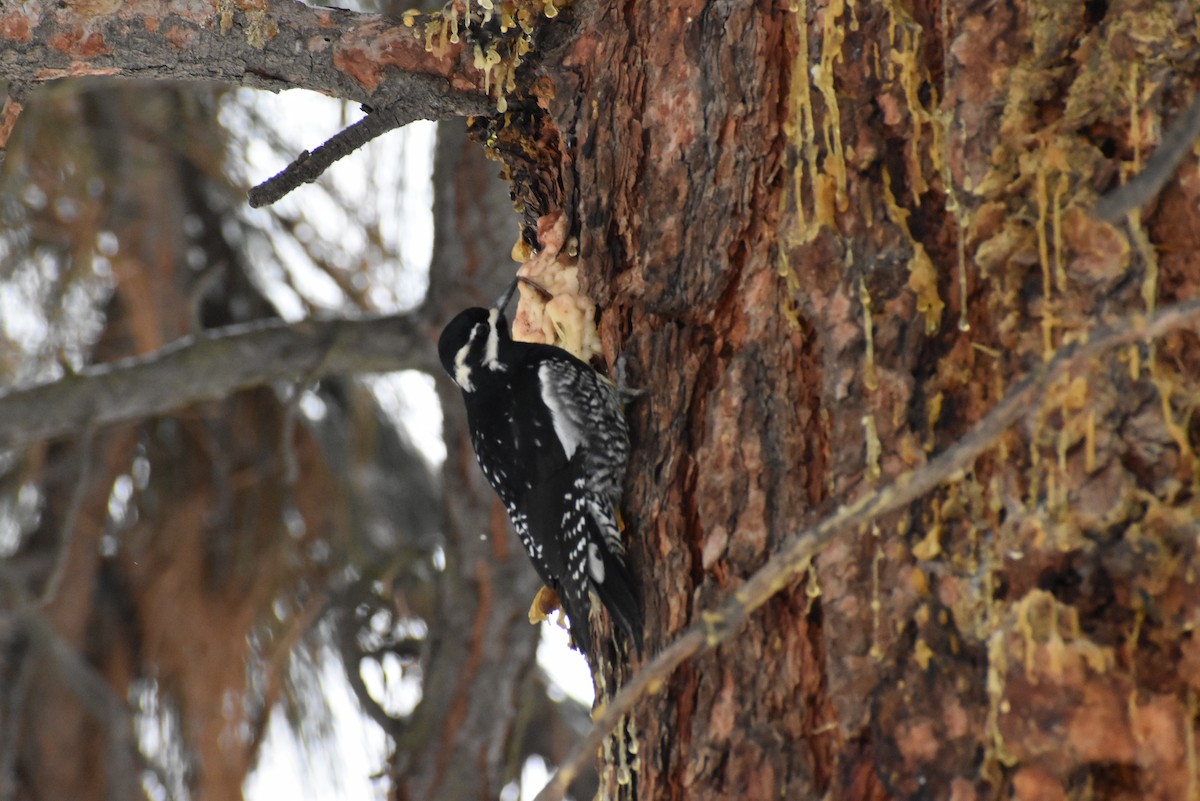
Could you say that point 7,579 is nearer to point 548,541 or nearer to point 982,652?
point 548,541

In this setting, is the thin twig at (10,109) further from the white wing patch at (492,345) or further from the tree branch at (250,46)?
the white wing patch at (492,345)

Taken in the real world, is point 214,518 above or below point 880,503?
above

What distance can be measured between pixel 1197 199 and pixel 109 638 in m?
3.98

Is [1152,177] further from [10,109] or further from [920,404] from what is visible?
[10,109]

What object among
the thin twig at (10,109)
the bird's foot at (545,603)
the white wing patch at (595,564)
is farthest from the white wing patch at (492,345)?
the thin twig at (10,109)

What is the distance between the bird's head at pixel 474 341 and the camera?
10.6 ft

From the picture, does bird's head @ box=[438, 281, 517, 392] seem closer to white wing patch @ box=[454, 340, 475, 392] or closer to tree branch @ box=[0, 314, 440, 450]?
white wing patch @ box=[454, 340, 475, 392]

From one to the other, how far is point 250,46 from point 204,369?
1676 millimetres

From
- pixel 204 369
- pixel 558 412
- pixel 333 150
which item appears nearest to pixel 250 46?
pixel 333 150

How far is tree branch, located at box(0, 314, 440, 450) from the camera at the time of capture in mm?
3938

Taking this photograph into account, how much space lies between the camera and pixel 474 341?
3.24 meters

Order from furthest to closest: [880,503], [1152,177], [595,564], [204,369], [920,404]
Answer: [204,369] → [595,564] → [920,404] → [880,503] → [1152,177]

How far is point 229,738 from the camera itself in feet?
13.8

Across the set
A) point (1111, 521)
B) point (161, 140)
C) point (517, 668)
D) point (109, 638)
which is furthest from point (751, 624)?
point (161, 140)
